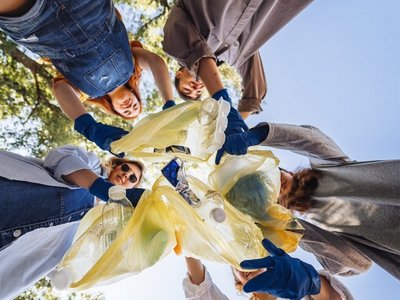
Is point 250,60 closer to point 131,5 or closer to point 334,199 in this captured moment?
point 334,199

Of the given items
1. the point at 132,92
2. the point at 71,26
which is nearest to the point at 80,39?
the point at 71,26

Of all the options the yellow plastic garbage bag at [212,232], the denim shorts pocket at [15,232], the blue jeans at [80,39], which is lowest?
the yellow plastic garbage bag at [212,232]

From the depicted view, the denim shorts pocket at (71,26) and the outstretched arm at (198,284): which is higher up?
the denim shorts pocket at (71,26)

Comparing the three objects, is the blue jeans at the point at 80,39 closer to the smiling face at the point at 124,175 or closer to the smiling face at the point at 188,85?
the smiling face at the point at 188,85

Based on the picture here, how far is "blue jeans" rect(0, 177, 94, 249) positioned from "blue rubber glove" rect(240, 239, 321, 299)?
3.41 ft

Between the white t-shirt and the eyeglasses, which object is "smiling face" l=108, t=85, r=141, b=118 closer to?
the eyeglasses

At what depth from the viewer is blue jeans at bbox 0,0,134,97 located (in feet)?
4.94

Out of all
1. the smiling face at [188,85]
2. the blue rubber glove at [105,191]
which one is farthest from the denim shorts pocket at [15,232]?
the smiling face at [188,85]

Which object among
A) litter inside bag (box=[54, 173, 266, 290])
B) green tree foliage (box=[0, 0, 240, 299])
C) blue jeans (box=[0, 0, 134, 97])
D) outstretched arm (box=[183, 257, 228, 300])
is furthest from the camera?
green tree foliage (box=[0, 0, 240, 299])

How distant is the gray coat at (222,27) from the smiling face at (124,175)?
2.71 ft

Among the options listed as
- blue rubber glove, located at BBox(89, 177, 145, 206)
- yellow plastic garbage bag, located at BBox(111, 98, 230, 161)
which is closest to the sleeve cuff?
yellow plastic garbage bag, located at BBox(111, 98, 230, 161)

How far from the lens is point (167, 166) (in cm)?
153

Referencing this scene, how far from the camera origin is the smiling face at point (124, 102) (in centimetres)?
215

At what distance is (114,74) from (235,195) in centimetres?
99
